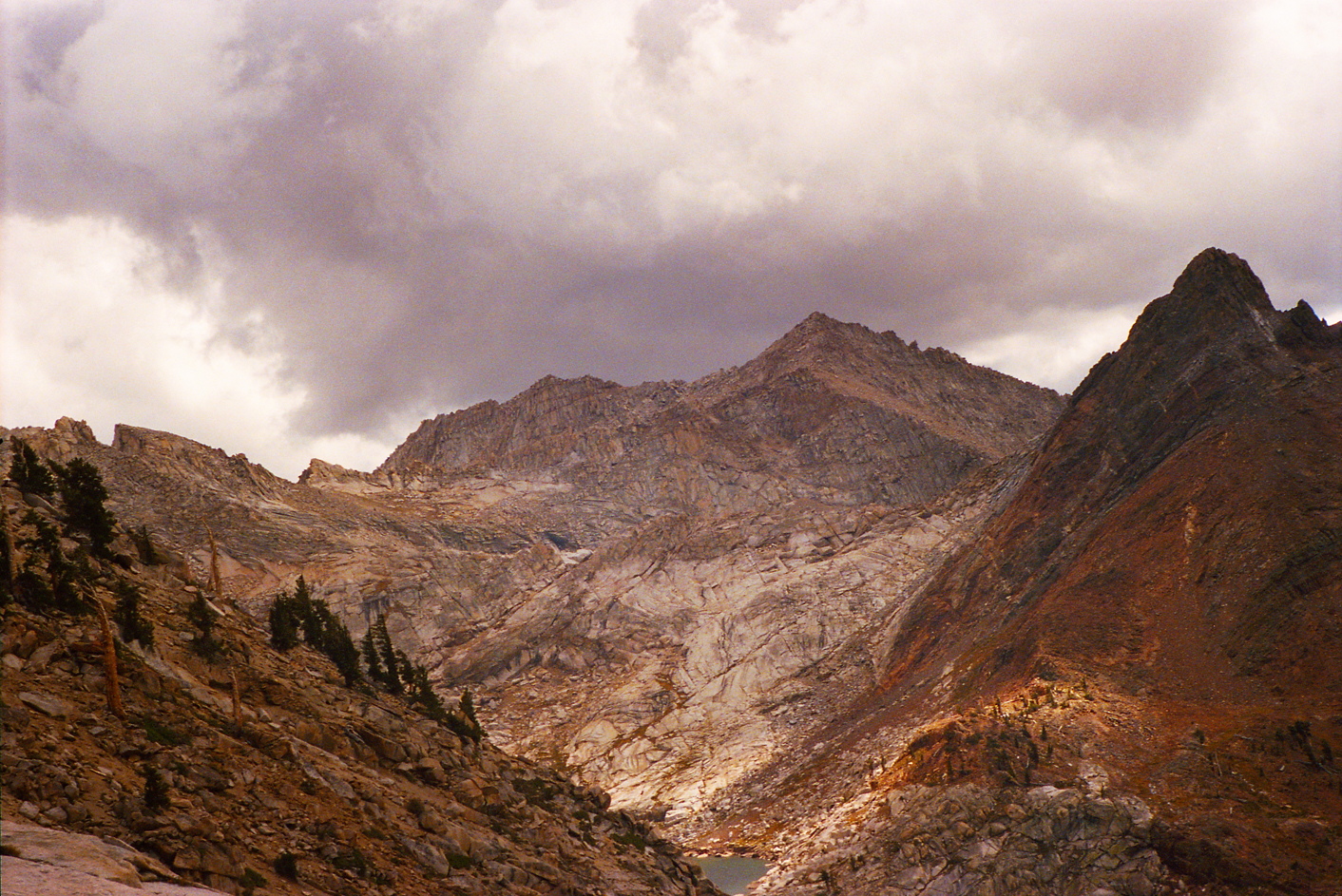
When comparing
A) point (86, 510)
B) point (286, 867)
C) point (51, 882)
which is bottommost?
point (286, 867)

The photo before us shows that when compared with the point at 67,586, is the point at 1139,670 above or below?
below

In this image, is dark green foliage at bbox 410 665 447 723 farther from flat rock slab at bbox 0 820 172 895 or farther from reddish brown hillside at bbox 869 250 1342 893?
reddish brown hillside at bbox 869 250 1342 893

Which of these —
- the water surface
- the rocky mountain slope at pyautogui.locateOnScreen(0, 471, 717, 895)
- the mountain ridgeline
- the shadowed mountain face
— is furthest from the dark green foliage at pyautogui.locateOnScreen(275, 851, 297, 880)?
the shadowed mountain face

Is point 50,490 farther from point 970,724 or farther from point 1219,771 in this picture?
point 1219,771

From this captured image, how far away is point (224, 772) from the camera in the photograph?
26484 millimetres

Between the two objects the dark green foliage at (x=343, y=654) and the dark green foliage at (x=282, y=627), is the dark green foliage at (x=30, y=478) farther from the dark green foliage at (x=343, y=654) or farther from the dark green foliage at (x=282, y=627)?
the dark green foliage at (x=343, y=654)

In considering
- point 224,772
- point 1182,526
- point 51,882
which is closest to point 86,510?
point 224,772

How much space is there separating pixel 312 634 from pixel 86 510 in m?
14.0

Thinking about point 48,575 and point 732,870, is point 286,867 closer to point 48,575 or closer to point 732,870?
point 48,575

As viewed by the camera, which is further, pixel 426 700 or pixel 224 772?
pixel 426 700

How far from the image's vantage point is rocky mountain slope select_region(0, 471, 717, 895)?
816 inches

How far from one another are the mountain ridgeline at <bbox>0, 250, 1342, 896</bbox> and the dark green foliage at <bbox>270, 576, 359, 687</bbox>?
10.3 ft

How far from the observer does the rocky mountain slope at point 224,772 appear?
20.7 metres

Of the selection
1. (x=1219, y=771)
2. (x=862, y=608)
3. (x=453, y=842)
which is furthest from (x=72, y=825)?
(x=862, y=608)
